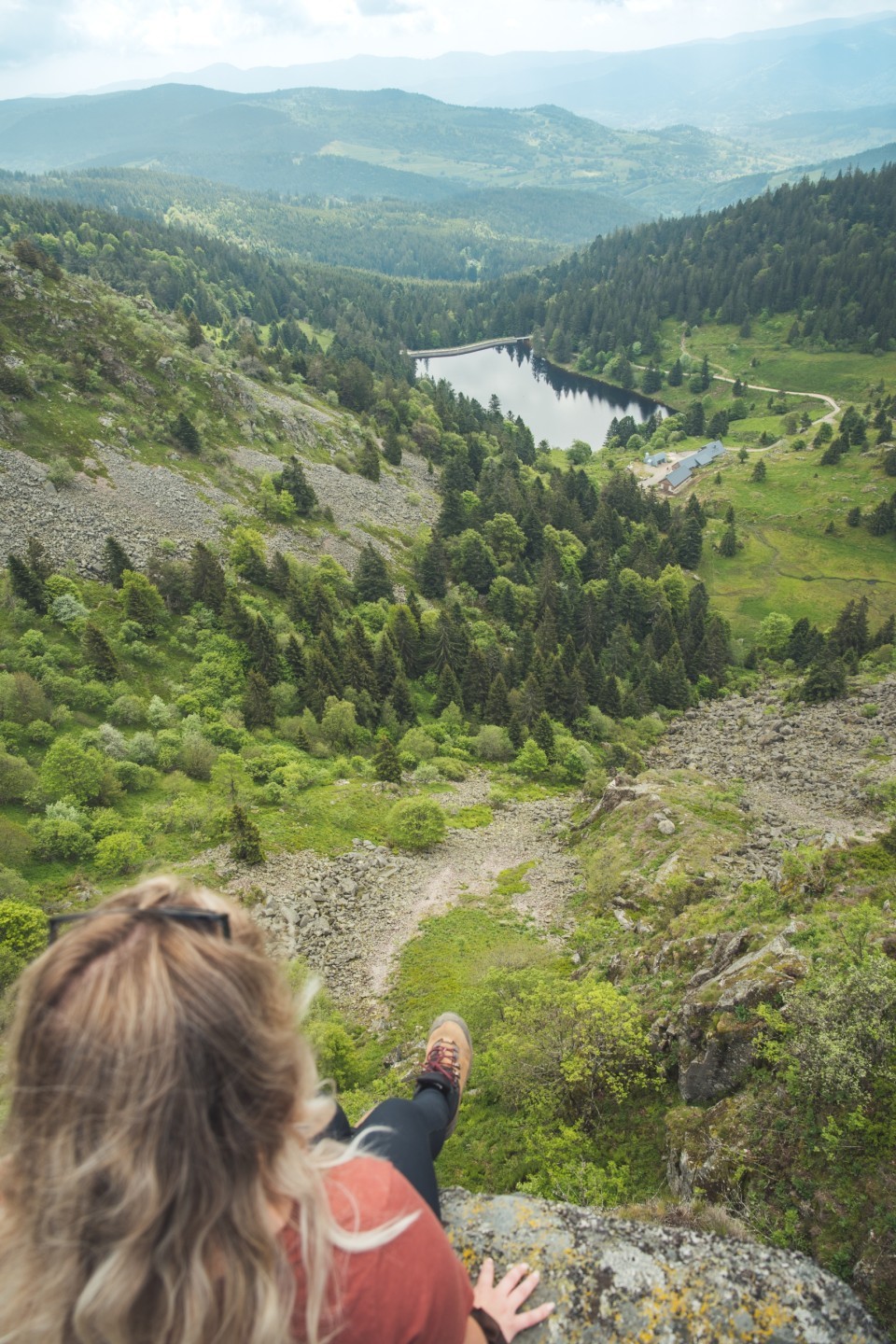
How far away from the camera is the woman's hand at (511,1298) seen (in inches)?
247

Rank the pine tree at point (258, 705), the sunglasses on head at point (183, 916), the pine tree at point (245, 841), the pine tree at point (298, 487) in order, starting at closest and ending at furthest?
the sunglasses on head at point (183, 916) < the pine tree at point (245, 841) < the pine tree at point (258, 705) < the pine tree at point (298, 487)

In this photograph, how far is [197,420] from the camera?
277 feet

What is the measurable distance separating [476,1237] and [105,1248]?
6303mm

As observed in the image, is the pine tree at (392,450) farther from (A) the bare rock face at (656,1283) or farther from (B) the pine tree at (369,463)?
(A) the bare rock face at (656,1283)

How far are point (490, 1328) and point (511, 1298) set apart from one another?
4.11 ft

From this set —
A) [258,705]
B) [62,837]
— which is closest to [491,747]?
[258,705]

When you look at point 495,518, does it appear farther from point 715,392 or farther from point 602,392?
point 602,392

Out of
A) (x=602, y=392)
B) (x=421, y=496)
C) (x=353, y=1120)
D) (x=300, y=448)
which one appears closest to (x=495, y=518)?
(x=421, y=496)

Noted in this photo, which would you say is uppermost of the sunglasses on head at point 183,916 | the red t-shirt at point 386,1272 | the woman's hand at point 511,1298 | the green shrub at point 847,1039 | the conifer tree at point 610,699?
the sunglasses on head at point 183,916

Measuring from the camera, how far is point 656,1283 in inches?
273

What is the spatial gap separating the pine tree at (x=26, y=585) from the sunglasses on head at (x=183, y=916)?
52137 millimetres

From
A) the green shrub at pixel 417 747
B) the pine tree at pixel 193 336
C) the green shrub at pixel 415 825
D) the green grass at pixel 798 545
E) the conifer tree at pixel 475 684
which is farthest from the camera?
the pine tree at pixel 193 336

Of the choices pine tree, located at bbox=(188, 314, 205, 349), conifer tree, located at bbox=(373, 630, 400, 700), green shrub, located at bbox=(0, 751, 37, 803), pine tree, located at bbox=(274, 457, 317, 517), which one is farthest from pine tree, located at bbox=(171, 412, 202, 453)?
green shrub, located at bbox=(0, 751, 37, 803)

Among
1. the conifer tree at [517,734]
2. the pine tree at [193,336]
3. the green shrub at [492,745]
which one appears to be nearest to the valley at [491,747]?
the green shrub at [492,745]
